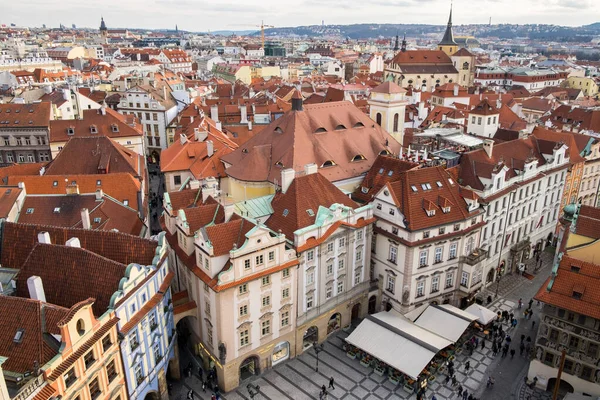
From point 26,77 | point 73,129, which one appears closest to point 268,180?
point 73,129

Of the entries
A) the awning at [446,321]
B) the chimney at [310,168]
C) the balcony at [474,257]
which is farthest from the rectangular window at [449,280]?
the chimney at [310,168]

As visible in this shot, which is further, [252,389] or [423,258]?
[423,258]

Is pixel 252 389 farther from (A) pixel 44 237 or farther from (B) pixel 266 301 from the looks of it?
(A) pixel 44 237

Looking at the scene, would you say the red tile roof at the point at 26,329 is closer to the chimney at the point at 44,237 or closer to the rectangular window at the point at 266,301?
the chimney at the point at 44,237

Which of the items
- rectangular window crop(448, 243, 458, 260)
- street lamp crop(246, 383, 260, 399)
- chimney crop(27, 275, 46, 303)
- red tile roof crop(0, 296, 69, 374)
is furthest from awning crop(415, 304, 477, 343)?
chimney crop(27, 275, 46, 303)

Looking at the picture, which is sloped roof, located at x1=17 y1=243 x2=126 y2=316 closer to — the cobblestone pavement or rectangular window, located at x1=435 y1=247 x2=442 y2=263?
the cobblestone pavement

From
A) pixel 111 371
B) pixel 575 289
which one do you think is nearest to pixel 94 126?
pixel 111 371
